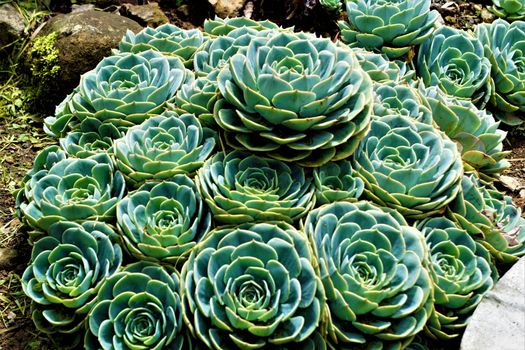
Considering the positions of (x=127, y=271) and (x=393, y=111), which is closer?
(x=127, y=271)

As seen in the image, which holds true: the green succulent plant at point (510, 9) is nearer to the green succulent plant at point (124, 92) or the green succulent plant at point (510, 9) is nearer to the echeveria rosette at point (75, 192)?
the green succulent plant at point (124, 92)

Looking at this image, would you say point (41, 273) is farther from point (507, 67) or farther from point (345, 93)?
point (507, 67)

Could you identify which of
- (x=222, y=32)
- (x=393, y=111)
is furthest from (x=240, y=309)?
(x=222, y=32)

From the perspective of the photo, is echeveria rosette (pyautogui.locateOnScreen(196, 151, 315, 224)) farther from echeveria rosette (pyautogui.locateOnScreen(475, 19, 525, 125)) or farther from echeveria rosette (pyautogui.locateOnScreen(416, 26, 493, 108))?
echeveria rosette (pyautogui.locateOnScreen(475, 19, 525, 125))

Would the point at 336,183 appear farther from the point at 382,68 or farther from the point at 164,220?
the point at 382,68

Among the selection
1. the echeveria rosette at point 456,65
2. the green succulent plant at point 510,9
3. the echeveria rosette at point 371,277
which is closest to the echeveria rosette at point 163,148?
the echeveria rosette at point 371,277

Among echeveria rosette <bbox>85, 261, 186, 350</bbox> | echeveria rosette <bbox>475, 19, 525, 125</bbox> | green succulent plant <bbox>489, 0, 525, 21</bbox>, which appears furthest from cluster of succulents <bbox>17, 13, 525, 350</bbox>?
green succulent plant <bbox>489, 0, 525, 21</bbox>

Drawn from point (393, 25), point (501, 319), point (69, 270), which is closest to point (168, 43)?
point (393, 25)
